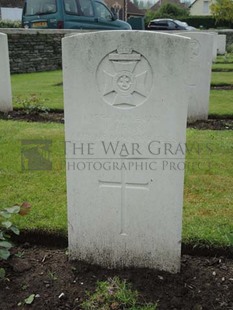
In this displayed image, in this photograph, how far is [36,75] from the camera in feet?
41.8

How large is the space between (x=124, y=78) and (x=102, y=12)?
14240mm

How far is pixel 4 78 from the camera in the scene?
6781 millimetres

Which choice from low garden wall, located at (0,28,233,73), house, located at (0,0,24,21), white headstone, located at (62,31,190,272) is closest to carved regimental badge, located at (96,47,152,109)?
white headstone, located at (62,31,190,272)

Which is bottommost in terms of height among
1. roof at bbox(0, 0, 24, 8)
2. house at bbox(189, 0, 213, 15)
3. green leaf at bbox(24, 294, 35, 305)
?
green leaf at bbox(24, 294, 35, 305)

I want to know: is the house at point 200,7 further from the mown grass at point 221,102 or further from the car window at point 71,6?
the mown grass at point 221,102

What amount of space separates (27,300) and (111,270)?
0.56m

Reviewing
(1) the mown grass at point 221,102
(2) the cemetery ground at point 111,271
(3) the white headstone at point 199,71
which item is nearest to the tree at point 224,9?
(1) the mown grass at point 221,102

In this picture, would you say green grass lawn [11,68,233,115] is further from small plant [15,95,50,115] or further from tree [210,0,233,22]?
tree [210,0,233,22]

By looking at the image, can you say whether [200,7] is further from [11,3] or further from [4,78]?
[4,78]

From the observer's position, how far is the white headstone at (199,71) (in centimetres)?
626

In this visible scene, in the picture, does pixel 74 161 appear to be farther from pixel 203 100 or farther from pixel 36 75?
pixel 36 75


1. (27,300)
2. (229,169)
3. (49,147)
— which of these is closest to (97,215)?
(27,300)

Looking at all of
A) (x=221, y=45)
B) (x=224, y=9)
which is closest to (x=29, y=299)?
(x=221, y=45)

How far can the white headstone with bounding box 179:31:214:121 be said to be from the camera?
246 inches
